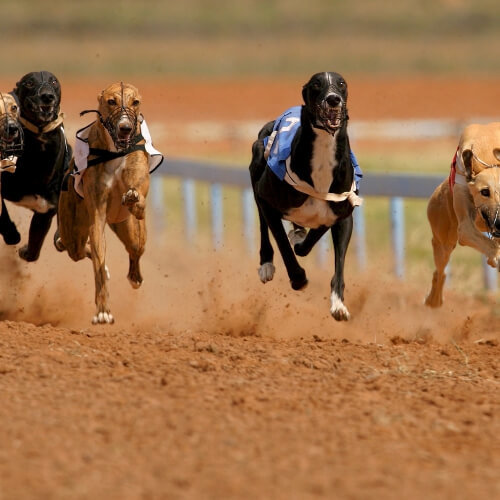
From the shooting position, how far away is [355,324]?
7.71 meters

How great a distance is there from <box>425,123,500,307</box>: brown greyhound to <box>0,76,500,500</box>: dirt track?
0.64 metres

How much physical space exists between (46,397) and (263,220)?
3.13 meters

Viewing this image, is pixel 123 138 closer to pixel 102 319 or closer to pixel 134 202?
pixel 134 202

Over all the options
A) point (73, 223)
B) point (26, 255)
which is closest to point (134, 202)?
point (73, 223)

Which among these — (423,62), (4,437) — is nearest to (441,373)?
(4,437)

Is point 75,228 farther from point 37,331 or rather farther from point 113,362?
point 113,362

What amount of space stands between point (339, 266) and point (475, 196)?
884mm

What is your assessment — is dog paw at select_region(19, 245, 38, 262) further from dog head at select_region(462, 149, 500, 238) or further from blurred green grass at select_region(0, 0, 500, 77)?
blurred green grass at select_region(0, 0, 500, 77)

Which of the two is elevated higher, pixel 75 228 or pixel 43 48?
pixel 43 48

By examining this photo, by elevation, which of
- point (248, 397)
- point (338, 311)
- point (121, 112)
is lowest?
point (248, 397)

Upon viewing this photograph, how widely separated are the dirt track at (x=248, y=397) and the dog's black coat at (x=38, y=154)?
82 centimetres

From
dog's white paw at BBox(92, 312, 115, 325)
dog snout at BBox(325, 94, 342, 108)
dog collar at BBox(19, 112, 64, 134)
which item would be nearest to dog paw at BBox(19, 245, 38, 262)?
dog collar at BBox(19, 112, 64, 134)

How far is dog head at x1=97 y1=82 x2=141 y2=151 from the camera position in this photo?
642 centimetres

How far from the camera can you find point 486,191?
246 inches
